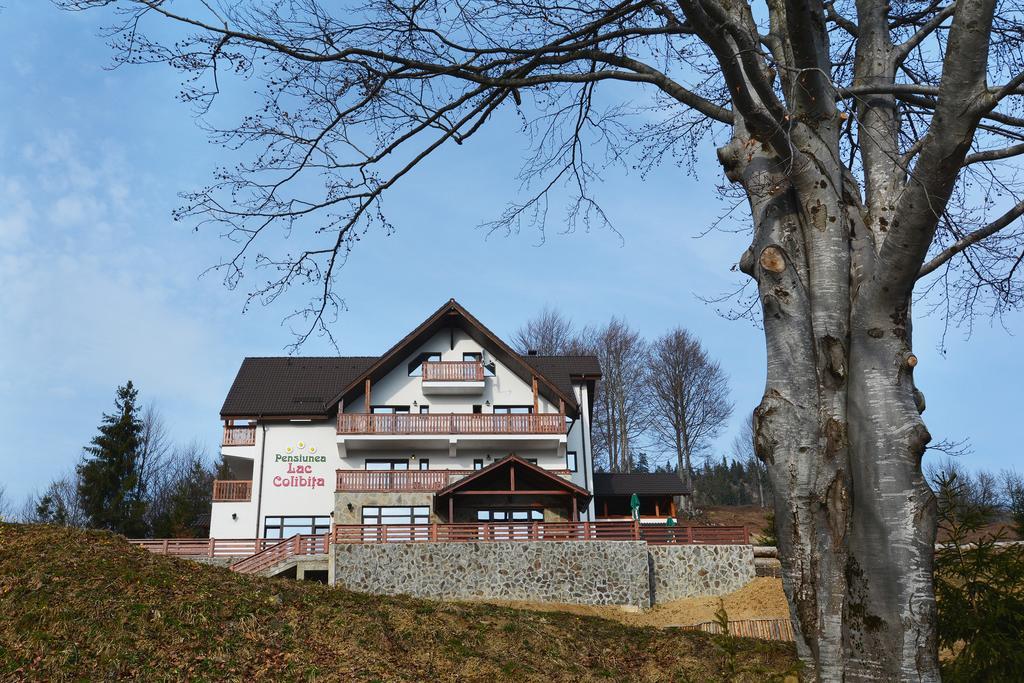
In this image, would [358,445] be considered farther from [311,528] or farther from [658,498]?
[658,498]

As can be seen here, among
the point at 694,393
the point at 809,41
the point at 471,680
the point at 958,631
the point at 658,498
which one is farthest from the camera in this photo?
the point at 694,393

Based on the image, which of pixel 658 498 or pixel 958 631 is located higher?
pixel 658 498

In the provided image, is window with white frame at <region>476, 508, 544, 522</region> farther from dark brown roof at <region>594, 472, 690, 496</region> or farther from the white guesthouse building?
dark brown roof at <region>594, 472, 690, 496</region>

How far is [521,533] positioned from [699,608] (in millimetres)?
5463

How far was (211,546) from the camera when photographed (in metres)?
27.7

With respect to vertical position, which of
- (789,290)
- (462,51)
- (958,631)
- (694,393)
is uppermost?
(694,393)

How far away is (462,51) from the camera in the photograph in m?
7.08

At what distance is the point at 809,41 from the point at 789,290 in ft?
5.43

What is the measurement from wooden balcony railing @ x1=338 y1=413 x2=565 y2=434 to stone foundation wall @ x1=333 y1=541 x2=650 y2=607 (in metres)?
6.47

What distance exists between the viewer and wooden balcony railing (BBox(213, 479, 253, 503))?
30375 mm

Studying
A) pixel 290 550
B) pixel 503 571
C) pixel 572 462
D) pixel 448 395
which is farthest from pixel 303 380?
pixel 503 571

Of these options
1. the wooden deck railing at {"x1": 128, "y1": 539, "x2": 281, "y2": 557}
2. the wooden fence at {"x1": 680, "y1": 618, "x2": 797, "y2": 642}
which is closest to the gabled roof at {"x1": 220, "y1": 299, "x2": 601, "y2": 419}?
the wooden deck railing at {"x1": 128, "y1": 539, "x2": 281, "y2": 557}

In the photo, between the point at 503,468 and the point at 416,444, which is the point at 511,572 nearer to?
the point at 503,468

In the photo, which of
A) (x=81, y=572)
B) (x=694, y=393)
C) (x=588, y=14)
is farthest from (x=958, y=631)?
(x=694, y=393)
